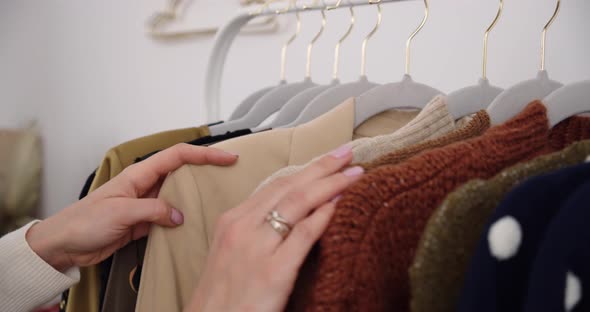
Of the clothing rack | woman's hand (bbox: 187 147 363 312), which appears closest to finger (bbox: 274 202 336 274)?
woman's hand (bbox: 187 147 363 312)

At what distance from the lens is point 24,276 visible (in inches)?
23.3

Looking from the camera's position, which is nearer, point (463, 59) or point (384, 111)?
point (384, 111)

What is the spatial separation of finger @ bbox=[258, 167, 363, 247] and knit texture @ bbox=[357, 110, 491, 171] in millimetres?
24

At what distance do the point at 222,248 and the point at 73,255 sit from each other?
0.31m

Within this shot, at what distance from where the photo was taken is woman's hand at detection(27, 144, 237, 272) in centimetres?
50

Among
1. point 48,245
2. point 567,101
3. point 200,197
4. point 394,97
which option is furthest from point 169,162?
point 567,101

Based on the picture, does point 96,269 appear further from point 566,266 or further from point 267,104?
point 566,266

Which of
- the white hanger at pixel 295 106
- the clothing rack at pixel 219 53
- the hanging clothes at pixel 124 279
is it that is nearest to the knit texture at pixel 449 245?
the hanging clothes at pixel 124 279

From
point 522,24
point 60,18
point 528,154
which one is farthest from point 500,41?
point 60,18

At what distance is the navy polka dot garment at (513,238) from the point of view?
0.24 m

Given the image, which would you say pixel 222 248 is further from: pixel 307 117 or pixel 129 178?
pixel 307 117

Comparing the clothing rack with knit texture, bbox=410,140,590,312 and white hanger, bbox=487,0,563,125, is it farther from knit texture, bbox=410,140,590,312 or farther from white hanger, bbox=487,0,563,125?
knit texture, bbox=410,140,590,312

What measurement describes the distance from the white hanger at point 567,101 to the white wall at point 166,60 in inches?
17.7

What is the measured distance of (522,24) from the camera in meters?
0.97
